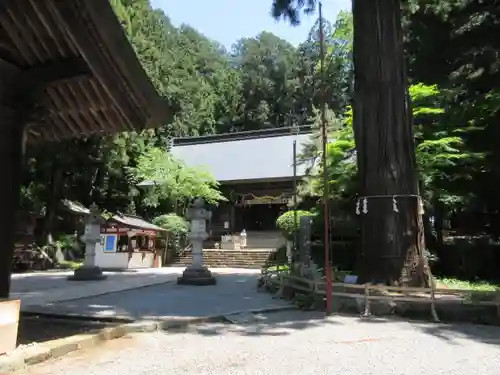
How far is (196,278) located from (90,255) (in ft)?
13.9

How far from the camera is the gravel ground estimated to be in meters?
4.76

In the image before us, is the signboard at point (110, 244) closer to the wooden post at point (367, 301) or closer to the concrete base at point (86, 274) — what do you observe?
the concrete base at point (86, 274)

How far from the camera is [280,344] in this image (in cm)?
603

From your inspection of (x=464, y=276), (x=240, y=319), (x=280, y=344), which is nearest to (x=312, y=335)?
(x=280, y=344)

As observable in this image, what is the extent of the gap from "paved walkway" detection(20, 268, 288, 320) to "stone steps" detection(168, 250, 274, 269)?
1111cm

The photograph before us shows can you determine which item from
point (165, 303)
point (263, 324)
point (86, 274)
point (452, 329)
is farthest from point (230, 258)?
point (452, 329)

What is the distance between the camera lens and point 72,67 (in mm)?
4871

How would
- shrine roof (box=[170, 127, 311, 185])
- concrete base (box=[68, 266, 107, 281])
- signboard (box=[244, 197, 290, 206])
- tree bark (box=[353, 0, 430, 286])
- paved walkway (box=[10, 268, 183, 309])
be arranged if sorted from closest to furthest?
tree bark (box=[353, 0, 430, 286])
paved walkway (box=[10, 268, 183, 309])
concrete base (box=[68, 266, 107, 281])
signboard (box=[244, 197, 290, 206])
shrine roof (box=[170, 127, 311, 185])

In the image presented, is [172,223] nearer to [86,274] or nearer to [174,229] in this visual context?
[174,229]

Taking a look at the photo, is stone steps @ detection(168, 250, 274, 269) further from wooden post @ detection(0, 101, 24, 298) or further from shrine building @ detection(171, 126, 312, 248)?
wooden post @ detection(0, 101, 24, 298)

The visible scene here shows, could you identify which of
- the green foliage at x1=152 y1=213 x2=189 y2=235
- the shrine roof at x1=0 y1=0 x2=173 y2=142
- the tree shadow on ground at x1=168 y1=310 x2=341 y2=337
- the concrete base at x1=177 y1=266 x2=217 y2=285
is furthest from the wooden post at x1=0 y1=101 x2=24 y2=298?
the green foliage at x1=152 y1=213 x2=189 y2=235

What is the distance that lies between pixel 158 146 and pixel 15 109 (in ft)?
82.2

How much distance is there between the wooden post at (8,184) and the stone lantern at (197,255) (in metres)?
9.56

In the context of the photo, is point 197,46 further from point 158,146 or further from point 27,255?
point 27,255
